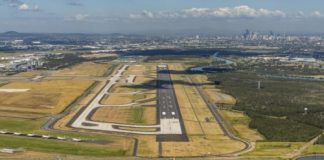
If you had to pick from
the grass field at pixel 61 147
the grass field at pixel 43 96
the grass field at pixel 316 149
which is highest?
the grass field at pixel 61 147

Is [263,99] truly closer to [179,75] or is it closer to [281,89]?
[281,89]

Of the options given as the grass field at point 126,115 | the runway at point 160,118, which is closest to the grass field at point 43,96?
the runway at point 160,118

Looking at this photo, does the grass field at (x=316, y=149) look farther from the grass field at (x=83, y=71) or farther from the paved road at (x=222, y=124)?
the grass field at (x=83, y=71)

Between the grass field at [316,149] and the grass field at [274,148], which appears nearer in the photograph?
the grass field at [274,148]

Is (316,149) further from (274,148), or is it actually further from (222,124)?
(222,124)

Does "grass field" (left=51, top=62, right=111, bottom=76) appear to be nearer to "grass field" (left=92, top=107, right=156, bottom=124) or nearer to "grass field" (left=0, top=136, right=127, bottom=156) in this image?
"grass field" (left=92, top=107, right=156, bottom=124)

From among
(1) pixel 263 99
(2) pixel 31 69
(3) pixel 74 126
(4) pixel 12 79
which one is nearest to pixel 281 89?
(1) pixel 263 99

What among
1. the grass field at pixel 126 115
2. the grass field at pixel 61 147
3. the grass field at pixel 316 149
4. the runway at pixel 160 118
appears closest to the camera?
the grass field at pixel 61 147
